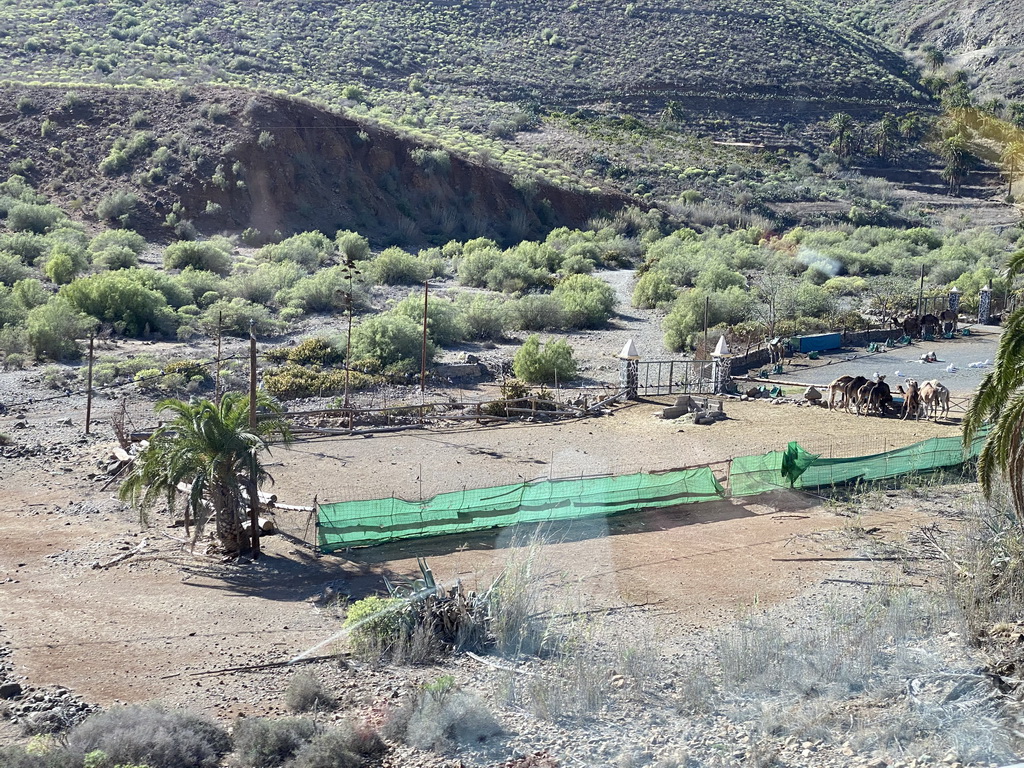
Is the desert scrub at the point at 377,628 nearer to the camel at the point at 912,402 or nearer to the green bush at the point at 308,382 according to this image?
the green bush at the point at 308,382

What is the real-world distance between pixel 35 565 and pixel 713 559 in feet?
33.8

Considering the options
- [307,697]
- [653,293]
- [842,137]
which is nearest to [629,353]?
[307,697]

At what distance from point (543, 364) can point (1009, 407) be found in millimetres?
20216

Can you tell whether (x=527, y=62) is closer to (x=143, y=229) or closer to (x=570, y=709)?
(x=143, y=229)

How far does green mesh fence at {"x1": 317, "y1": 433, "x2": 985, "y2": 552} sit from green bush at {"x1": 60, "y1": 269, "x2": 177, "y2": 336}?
22.7 m

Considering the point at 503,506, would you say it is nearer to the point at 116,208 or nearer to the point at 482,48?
the point at 116,208

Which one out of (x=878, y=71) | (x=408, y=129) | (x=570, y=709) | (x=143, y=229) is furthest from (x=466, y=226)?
(x=570, y=709)

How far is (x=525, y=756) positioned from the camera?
10898 mm

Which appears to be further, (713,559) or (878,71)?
(878,71)

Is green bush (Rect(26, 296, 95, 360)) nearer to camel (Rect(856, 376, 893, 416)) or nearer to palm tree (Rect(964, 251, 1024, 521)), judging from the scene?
camel (Rect(856, 376, 893, 416))

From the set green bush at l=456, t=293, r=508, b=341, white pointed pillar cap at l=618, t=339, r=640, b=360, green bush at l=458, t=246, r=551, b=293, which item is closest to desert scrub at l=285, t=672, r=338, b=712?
white pointed pillar cap at l=618, t=339, r=640, b=360

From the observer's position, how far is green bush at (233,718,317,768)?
10703mm

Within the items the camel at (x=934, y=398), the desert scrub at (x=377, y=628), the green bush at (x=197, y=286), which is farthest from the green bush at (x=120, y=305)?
the desert scrub at (x=377, y=628)

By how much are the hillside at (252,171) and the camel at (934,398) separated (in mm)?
41255
